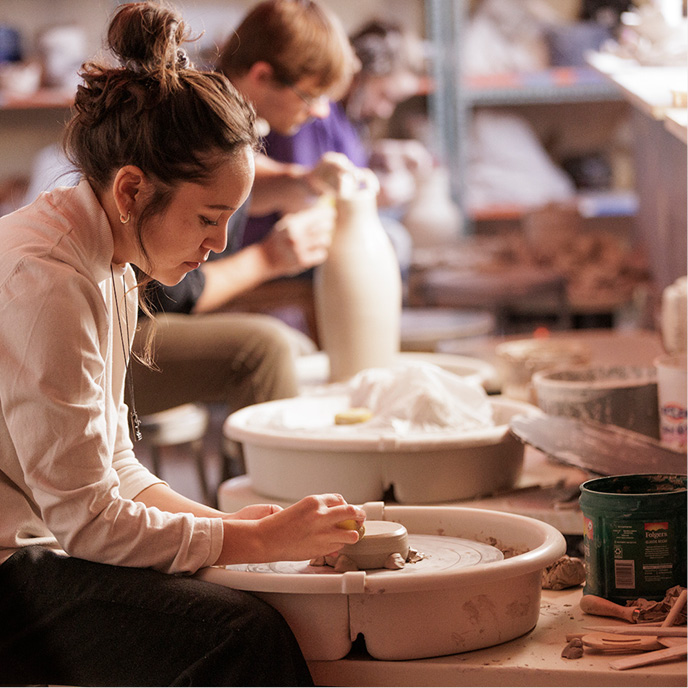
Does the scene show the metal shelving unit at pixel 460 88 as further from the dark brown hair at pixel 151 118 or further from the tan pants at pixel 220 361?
the dark brown hair at pixel 151 118

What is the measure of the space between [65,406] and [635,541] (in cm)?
61

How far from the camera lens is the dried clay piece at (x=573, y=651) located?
107 cm

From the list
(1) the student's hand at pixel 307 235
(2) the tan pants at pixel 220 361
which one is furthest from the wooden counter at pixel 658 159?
(2) the tan pants at pixel 220 361

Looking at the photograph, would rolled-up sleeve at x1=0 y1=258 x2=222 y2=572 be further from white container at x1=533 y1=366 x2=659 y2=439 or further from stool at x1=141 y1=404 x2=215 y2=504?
stool at x1=141 y1=404 x2=215 y2=504

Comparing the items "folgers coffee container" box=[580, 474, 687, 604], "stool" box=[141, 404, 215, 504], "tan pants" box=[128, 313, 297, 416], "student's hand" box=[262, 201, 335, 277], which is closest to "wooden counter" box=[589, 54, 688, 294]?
"folgers coffee container" box=[580, 474, 687, 604]

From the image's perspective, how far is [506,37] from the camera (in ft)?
14.9

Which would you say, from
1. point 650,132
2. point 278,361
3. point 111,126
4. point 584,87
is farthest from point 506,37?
point 111,126

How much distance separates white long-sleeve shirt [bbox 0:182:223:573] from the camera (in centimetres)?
104

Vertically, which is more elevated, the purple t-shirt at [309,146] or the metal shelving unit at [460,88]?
the metal shelving unit at [460,88]

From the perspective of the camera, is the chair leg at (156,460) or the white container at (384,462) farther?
the chair leg at (156,460)

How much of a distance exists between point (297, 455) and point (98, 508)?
1.57 ft

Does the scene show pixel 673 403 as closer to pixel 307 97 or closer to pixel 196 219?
pixel 196 219

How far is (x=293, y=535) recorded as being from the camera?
1.09 m

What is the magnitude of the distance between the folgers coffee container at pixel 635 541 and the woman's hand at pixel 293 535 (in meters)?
0.27
